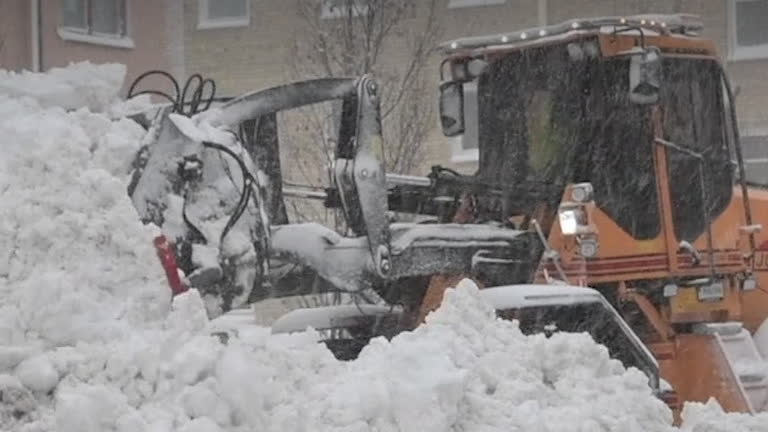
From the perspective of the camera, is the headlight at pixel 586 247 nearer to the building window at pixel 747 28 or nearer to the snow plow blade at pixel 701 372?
the snow plow blade at pixel 701 372

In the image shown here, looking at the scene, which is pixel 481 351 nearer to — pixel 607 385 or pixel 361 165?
pixel 607 385

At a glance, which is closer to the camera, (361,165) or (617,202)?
(361,165)

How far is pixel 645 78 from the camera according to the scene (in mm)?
7961

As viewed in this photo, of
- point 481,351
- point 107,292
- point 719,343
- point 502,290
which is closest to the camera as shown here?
point 107,292

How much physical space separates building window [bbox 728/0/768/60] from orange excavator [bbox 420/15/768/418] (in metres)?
12.0

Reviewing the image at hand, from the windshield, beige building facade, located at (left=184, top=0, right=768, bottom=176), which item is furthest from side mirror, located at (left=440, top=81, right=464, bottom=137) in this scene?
beige building facade, located at (left=184, top=0, right=768, bottom=176)

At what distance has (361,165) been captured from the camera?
7.40m

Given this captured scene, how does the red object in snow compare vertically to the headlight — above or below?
above

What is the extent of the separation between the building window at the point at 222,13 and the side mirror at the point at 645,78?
14.6 metres

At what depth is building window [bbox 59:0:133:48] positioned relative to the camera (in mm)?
20000

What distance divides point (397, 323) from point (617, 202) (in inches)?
52.5

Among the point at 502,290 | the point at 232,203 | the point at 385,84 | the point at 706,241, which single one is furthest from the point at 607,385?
the point at 385,84

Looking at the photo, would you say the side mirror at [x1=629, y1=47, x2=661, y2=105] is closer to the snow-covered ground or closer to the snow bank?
the snow-covered ground

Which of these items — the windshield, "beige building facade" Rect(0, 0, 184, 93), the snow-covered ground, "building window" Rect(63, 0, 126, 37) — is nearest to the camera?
the snow-covered ground
